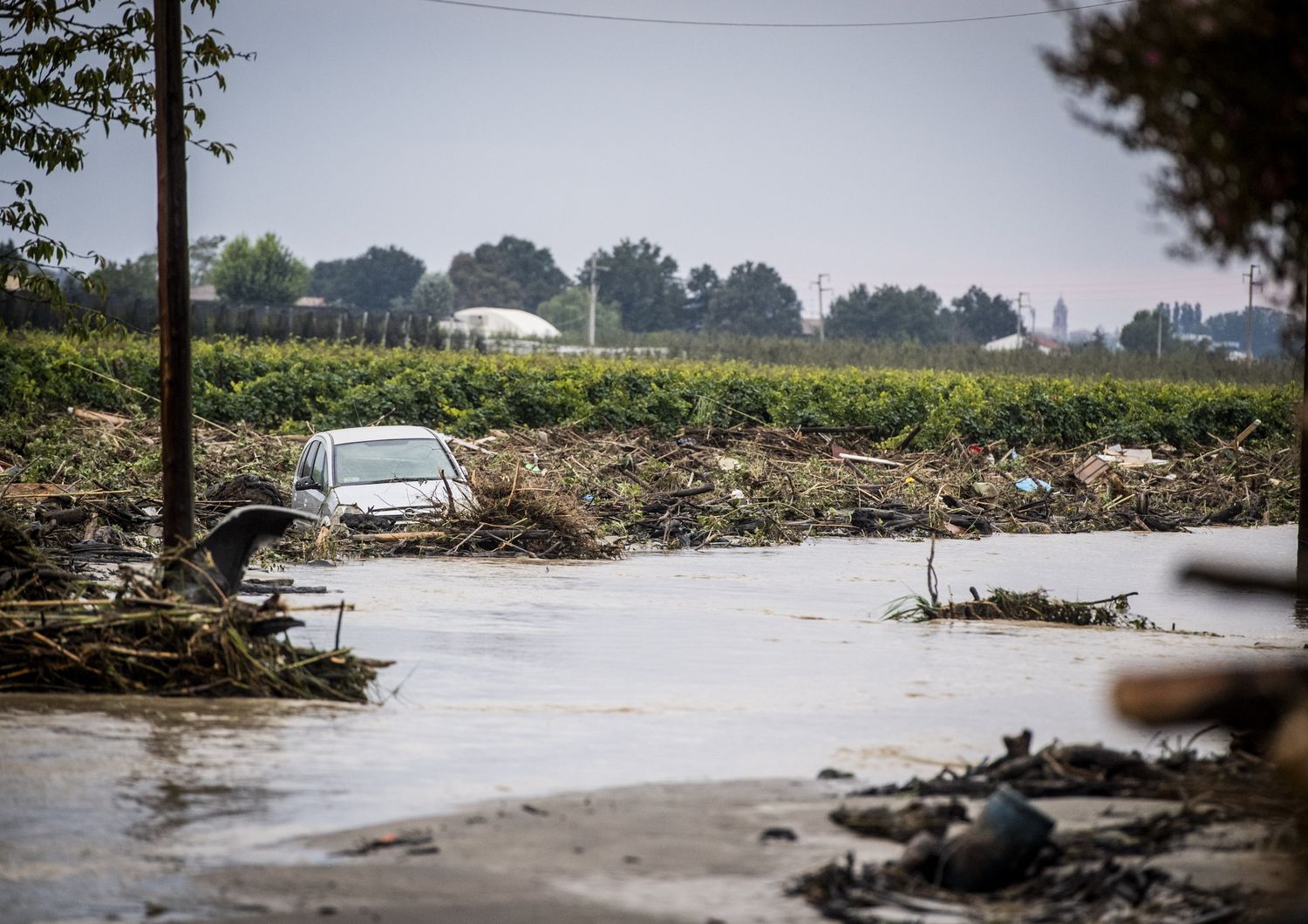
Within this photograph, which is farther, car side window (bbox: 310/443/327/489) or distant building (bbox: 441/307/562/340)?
distant building (bbox: 441/307/562/340)

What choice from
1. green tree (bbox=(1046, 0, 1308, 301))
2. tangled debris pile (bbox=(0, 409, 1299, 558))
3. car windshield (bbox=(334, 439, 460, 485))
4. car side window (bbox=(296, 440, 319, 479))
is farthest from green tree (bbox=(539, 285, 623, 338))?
green tree (bbox=(1046, 0, 1308, 301))

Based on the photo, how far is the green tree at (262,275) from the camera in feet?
362

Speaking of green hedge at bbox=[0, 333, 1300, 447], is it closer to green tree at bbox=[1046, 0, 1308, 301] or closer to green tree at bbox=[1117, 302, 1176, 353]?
green tree at bbox=[1046, 0, 1308, 301]

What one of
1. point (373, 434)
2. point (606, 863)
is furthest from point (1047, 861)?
point (373, 434)

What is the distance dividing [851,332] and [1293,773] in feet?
490

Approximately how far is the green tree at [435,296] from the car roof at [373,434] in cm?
13343

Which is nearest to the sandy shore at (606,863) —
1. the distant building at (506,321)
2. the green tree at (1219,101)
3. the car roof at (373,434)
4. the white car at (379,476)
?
the green tree at (1219,101)

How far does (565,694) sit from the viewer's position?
987 cm

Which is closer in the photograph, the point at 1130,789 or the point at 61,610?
the point at 1130,789

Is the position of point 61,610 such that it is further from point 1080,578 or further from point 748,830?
point 1080,578

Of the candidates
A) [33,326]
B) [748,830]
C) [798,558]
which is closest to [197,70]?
[748,830]

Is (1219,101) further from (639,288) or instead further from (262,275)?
(639,288)

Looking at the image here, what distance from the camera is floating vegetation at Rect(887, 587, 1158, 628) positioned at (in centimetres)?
1394

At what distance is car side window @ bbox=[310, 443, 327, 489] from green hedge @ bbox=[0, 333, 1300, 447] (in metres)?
12.9
